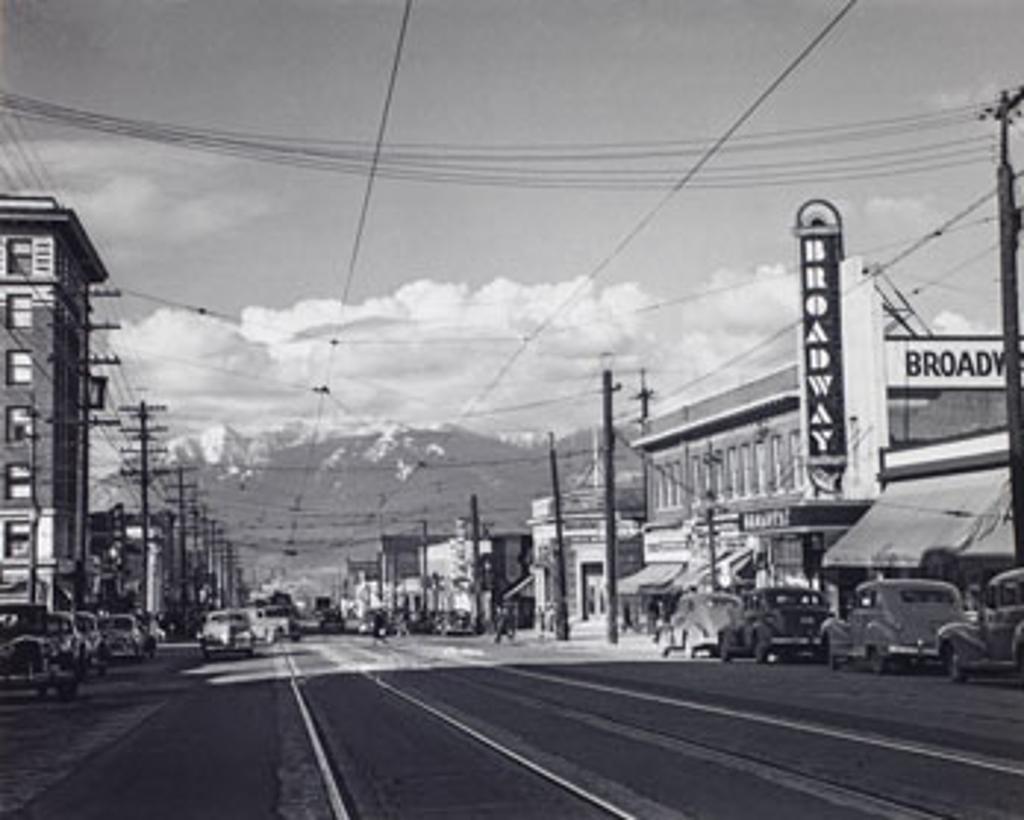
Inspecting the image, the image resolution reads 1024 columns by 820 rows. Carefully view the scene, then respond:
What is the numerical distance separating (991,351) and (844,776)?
4087cm

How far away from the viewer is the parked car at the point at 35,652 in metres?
30.9

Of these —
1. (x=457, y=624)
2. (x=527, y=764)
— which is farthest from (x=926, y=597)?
(x=457, y=624)

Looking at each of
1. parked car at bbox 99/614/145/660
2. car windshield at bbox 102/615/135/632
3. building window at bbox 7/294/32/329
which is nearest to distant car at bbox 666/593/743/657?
parked car at bbox 99/614/145/660

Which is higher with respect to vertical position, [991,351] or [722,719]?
[991,351]

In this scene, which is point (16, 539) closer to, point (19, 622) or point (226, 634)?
point (226, 634)

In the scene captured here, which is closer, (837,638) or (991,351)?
(837,638)

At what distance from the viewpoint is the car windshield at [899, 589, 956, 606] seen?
33.8 meters

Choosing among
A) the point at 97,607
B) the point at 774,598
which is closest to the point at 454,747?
the point at 774,598

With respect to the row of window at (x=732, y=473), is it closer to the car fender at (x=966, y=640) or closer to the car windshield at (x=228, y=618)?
the car windshield at (x=228, y=618)

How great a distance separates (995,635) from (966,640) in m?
1.24

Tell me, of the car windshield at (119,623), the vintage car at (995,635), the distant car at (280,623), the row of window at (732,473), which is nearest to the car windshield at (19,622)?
the vintage car at (995,635)

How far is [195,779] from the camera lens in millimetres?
15875

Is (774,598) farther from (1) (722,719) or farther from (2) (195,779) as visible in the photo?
(2) (195,779)

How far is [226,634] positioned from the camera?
55.0 m
